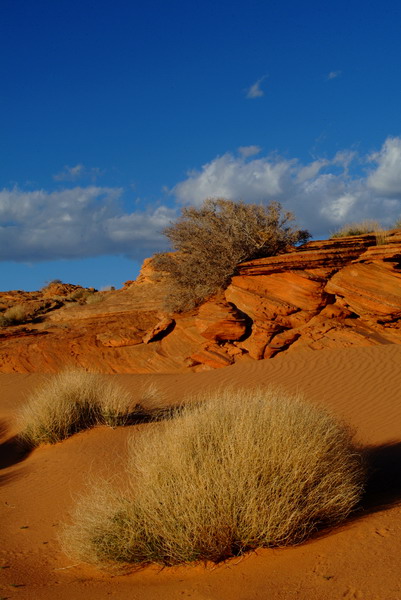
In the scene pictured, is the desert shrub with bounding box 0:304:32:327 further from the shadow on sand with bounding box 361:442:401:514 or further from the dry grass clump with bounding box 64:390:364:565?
the dry grass clump with bounding box 64:390:364:565

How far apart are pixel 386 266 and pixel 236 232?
5110 millimetres

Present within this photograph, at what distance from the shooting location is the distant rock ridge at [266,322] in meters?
16.4

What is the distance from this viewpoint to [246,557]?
4.96 m

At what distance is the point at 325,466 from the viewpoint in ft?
18.3

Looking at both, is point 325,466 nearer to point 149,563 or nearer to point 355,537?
point 355,537

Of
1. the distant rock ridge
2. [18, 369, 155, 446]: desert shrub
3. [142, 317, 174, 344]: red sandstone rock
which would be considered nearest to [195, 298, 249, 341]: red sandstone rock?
the distant rock ridge

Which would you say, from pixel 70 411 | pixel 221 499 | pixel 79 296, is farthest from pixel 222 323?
pixel 79 296

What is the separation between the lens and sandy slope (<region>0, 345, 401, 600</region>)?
4449mm

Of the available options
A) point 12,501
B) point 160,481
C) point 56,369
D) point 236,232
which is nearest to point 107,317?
point 56,369

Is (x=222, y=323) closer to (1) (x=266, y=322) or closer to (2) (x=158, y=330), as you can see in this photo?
(1) (x=266, y=322)

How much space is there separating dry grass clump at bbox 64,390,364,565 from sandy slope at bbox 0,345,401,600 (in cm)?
18

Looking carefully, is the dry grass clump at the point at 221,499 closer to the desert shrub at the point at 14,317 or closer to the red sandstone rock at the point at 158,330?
the red sandstone rock at the point at 158,330

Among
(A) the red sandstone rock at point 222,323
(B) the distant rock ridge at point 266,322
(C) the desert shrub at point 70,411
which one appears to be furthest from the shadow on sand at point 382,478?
(A) the red sandstone rock at point 222,323

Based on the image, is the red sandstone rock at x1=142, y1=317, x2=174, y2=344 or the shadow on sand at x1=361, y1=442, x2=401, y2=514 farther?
the red sandstone rock at x1=142, y1=317, x2=174, y2=344
